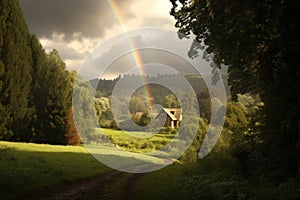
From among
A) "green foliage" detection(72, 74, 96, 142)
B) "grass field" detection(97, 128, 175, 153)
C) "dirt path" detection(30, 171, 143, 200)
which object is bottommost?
"dirt path" detection(30, 171, 143, 200)

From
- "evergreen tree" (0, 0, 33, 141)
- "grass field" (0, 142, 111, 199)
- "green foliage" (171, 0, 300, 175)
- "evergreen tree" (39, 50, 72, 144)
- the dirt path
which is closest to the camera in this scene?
"green foliage" (171, 0, 300, 175)

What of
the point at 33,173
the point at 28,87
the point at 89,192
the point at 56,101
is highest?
the point at 28,87

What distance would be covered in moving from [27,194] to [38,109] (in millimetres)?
37545

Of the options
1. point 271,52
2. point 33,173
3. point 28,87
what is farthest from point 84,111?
point 271,52

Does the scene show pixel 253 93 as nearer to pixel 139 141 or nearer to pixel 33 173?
pixel 33 173

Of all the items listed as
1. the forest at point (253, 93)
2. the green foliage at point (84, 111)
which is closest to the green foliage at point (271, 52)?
the forest at point (253, 93)

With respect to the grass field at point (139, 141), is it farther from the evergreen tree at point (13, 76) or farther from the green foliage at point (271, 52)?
the green foliage at point (271, 52)

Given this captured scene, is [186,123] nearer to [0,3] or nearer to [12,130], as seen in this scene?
[12,130]

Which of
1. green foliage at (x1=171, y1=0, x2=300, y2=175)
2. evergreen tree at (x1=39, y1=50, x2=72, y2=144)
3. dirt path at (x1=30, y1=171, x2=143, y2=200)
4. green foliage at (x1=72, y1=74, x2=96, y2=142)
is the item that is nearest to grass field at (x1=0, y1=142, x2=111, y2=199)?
dirt path at (x1=30, y1=171, x2=143, y2=200)

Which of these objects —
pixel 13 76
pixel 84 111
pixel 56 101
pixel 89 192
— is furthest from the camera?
pixel 84 111

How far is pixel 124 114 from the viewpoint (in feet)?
314

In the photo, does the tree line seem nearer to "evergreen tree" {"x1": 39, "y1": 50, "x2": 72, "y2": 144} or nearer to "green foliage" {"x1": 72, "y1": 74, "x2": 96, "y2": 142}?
"evergreen tree" {"x1": 39, "y1": 50, "x2": 72, "y2": 144}

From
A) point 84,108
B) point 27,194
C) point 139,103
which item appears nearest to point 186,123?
point 27,194

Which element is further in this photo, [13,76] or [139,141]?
[139,141]
